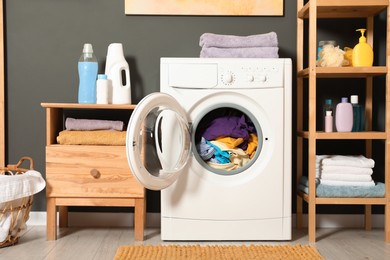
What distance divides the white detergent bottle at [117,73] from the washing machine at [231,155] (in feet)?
1.04

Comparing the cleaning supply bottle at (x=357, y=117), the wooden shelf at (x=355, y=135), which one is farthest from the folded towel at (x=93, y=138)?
the cleaning supply bottle at (x=357, y=117)

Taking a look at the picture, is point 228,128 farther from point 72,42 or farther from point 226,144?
point 72,42

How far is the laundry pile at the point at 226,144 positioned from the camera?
263 centimetres

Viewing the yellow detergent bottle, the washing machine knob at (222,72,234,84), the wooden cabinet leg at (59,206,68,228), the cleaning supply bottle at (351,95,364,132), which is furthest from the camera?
the wooden cabinet leg at (59,206,68,228)

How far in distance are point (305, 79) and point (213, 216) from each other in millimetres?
1029

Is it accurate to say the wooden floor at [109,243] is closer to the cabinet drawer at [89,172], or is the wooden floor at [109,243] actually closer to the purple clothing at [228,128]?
the cabinet drawer at [89,172]

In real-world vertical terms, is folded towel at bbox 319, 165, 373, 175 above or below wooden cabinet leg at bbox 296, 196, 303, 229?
above

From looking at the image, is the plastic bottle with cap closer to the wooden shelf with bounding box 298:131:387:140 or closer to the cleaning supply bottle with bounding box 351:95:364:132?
the wooden shelf with bounding box 298:131:387:140

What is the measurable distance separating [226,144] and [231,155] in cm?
6

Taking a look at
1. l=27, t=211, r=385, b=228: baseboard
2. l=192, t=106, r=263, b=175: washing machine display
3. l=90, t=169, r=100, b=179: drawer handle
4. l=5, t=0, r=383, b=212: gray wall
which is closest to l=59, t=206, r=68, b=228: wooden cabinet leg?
l=27, t=211, r=385, b=228: baseboard

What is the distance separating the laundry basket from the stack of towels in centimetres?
146

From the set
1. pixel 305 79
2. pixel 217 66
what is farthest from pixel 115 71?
pixel 305 79

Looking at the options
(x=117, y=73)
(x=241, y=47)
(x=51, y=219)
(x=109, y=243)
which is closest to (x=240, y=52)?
(x=241, y=47)

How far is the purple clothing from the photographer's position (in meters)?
2.63
